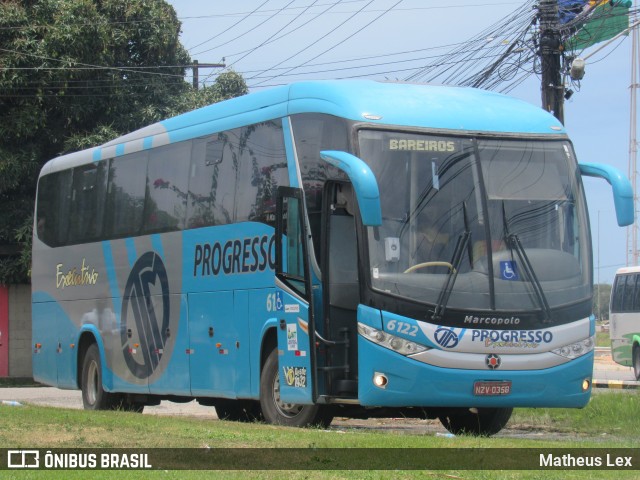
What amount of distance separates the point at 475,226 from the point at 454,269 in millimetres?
569

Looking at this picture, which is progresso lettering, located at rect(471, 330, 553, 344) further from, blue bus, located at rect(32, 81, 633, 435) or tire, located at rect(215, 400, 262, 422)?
tire, located at rect(215, 400, 262, 422)

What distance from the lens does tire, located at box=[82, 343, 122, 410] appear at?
18.9 metres

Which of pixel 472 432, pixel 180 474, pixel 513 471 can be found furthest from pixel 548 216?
pixel 180 474

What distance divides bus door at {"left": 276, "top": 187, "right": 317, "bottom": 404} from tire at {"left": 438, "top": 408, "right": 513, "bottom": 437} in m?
2.35

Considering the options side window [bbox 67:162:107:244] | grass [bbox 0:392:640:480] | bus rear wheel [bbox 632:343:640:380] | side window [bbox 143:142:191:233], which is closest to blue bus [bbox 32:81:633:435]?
side window [bbox 143:142:191:233]

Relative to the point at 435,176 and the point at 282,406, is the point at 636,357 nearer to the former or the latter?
the point at 282,406

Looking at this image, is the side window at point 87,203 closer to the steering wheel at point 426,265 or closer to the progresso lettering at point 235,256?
the progresso lettering at point 235,256

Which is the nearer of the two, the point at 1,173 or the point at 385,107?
the point at 385,107

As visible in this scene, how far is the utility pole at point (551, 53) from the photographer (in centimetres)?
2241

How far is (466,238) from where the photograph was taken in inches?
491

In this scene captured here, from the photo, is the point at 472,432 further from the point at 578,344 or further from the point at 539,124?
the point at 539,124

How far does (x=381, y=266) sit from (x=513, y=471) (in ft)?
11.8

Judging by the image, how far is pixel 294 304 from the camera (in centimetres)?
1332

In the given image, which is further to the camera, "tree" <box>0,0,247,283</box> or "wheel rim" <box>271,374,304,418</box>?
"tree" <box>0,0,247,283</box>
